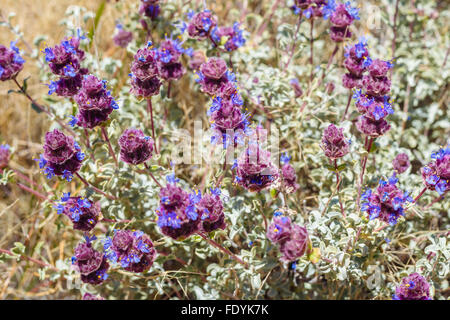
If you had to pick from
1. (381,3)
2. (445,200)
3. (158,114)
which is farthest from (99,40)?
(445,200)

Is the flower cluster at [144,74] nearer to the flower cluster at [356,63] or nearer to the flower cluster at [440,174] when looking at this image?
the flower cluster at [356,63]

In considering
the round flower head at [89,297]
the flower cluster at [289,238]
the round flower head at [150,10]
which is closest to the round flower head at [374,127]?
the flower cluster at [289,238]

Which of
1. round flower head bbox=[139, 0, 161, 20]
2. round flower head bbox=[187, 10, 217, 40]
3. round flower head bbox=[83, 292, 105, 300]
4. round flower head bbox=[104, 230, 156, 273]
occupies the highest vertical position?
round flower head bbox=[139, 0, 161, 20]

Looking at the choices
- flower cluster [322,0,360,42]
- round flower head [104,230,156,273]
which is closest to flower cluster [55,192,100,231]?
round flower head [104,230,156,273]

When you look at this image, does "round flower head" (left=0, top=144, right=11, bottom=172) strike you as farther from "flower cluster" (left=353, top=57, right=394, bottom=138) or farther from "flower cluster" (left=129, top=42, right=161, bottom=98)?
"flower cluster" (left=353, top=57, right=394, bottom=138)
